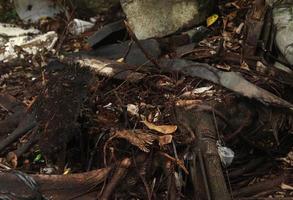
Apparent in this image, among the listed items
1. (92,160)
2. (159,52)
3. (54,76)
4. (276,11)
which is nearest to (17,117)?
(54,76)

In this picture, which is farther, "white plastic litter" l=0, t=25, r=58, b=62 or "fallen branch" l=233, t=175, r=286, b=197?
"white plastic litter" l=0, t=25, r=58, b=62

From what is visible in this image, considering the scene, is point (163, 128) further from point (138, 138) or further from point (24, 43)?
point (24, 43)

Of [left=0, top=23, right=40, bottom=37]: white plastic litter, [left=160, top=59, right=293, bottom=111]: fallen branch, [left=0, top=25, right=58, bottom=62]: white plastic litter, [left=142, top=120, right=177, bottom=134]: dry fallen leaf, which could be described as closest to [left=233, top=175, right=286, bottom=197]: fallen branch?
[left=160, top=59, right=293, bottom=111]: fallen branch

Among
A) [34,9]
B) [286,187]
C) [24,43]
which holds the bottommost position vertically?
[286,187]

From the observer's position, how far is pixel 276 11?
4.49m

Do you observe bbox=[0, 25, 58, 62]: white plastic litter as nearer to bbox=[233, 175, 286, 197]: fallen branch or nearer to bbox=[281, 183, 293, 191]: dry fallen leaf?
bbox=[233, 175, 286, 197]: fallen branch

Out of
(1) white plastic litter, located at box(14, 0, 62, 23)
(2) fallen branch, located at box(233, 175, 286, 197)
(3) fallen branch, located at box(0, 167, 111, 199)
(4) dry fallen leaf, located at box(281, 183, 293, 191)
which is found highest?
(1) white plastic litter, located at box(14, 0, 62, 23)

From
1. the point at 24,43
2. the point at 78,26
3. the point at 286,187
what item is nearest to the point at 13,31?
the point at 24,43

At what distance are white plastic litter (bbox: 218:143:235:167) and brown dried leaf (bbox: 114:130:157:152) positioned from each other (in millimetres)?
565

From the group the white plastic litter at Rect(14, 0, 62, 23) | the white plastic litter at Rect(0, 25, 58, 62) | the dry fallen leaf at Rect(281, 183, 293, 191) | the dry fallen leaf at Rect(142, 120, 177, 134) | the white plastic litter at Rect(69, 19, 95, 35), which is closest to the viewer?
the dry fallen leaf at Rect(142, 120, 177, 134)

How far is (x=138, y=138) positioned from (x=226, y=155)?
2.42ft

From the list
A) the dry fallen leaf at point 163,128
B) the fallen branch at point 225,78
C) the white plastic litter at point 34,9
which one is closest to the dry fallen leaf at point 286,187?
the fallen branch at point 225,78

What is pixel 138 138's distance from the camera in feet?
11.9

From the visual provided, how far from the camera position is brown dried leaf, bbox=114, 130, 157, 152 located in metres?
3.59
